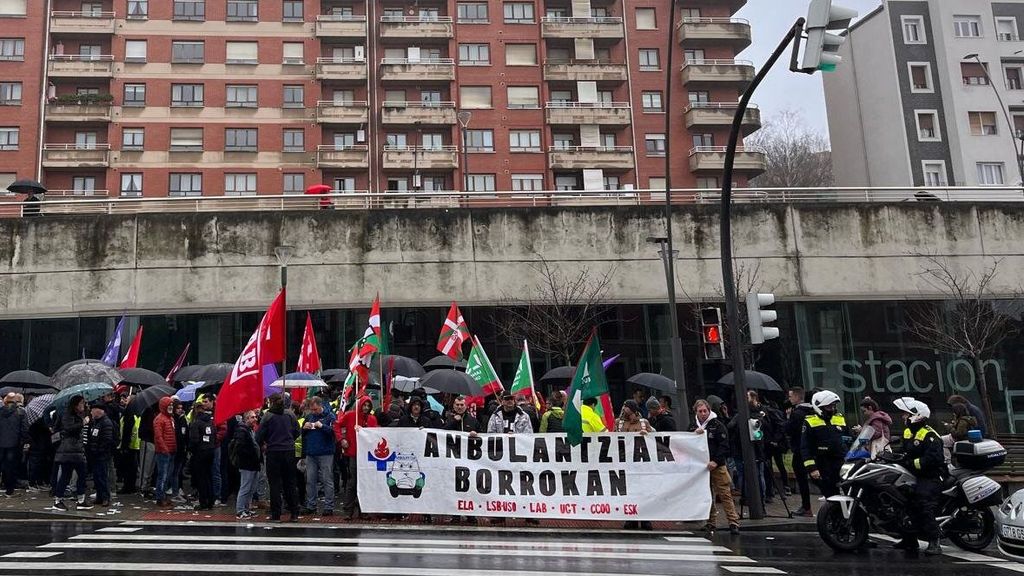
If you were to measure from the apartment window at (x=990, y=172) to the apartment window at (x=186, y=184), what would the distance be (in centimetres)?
4468

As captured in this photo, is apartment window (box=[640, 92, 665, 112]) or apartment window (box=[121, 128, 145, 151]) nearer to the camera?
apartment window (box=[121, 128, 145, 151])

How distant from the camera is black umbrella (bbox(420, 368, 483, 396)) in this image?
15.6 meters

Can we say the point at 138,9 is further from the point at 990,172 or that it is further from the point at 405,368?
the point at 990,172

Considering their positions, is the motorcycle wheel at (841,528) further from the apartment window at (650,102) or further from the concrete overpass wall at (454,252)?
the apartment window at (650,102)

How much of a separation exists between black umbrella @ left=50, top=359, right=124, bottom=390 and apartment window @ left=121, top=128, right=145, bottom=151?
36.0 metres

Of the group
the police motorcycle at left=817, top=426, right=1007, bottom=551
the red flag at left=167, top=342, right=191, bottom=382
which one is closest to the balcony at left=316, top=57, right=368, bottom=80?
the red flag at left=167, top=342, right=191, bottom=382

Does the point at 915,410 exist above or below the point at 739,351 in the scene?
below

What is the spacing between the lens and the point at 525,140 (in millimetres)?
50219

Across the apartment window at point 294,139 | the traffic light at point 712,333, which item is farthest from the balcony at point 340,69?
the traffic light at point 712,333

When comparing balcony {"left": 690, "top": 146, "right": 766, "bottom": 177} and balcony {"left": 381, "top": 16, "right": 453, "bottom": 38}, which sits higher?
balcony {"left": 381, "top": 16, "right": 453, "bottom": 38}

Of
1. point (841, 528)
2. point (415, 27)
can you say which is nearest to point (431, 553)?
point (841, 528)

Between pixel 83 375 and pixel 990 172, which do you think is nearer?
pixel 83 375

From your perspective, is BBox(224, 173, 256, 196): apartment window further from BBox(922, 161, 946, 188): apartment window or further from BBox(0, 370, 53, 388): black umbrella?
BBox(922, 161, 946, 188): apartment window

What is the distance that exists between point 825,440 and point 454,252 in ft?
51.2
